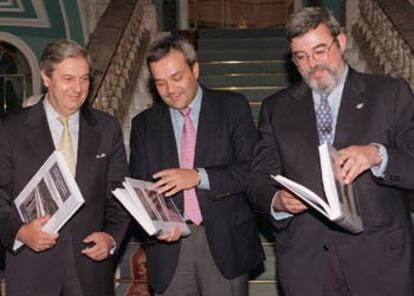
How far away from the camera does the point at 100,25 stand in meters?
6.87

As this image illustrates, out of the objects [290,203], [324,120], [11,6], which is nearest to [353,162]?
[290,203]

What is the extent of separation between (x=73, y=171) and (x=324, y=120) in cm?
107

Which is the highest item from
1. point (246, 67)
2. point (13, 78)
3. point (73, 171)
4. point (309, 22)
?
point (309, 22)

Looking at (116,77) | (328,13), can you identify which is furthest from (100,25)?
(328,13)

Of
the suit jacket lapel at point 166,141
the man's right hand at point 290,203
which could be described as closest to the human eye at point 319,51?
the man's right hand at point 290,203

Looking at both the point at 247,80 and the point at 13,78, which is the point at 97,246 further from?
the point at 13,78

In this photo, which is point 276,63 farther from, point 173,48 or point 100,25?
point 173,48

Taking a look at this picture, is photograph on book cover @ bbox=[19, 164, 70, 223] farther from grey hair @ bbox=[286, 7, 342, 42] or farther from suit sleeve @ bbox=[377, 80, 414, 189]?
suit sleeve @ bbox=[377, 80, 414, 189]

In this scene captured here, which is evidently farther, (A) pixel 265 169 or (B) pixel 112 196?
(B) pixel 112 196

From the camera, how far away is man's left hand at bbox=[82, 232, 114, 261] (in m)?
3.18

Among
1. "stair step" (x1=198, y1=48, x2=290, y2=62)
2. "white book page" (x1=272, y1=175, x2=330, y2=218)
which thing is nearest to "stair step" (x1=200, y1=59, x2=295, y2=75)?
"stair step" (x1=198, y1=48, x2=290, y2=62)

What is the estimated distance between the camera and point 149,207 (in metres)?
3.14

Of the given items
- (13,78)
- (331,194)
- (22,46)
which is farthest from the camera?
(13,78)

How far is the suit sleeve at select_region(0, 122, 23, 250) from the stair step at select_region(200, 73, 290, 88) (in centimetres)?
549
